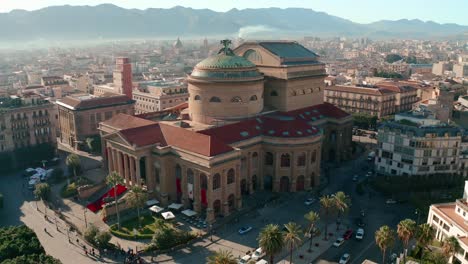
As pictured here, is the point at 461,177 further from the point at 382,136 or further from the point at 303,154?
the point at 303,154

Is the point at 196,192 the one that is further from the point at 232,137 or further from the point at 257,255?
the point at 257,255

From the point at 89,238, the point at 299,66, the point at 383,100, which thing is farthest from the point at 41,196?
the point at 383,100

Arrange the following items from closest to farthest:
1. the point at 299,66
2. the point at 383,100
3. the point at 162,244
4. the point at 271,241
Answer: the point at 271,241 < the point at 162,244 < the point at 299,66 < the point at 383,100

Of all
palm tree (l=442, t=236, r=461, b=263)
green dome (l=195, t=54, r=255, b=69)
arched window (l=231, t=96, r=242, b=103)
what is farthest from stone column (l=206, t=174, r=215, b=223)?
palm tree (l=442, t=236, r=461, b=263)

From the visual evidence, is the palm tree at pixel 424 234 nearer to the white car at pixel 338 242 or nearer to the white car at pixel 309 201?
the white car at pixel 338 242

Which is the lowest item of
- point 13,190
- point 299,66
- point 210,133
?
point 13,190

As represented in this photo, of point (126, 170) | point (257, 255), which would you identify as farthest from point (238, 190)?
point (126, 170)

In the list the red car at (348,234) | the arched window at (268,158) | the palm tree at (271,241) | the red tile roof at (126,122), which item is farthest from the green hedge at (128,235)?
the red car at (348,234)

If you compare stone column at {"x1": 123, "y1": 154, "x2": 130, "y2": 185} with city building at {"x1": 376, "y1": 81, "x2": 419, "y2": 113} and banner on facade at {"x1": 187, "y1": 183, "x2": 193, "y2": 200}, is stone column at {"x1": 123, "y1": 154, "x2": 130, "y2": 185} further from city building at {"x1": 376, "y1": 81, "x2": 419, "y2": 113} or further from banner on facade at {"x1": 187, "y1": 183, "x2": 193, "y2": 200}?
city building at {"x1": 376, "y1": 81, "x2": 419, "y2": 113}
